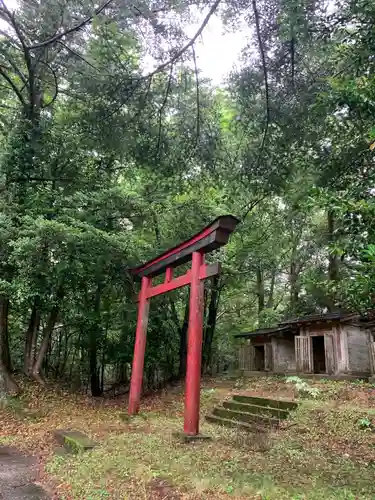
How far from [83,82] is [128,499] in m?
7.52

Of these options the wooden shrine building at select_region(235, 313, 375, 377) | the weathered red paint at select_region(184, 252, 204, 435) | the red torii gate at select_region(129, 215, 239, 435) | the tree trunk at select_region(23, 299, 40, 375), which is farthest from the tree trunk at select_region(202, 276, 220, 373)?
the weathered red paint at select_region(184, 252, 204, 435)

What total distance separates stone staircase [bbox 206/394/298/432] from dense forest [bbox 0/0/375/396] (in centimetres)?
300

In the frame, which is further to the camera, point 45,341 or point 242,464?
point 45,341

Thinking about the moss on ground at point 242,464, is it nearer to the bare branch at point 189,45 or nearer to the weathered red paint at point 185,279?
the weathered red paint at point 185,279

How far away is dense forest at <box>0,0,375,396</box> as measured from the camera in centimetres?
528

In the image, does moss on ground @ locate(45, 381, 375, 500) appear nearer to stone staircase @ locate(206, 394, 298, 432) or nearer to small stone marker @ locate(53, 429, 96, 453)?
small stone marker @ locate(53, 429, 96, 453)

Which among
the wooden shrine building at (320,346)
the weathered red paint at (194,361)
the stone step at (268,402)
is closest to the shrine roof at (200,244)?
the weathered red paint at (194,361)

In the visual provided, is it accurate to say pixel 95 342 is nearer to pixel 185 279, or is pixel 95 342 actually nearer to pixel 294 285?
pixel 185 279

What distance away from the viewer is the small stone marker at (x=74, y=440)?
20.8 ft

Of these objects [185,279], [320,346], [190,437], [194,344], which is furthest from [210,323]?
[190,437]

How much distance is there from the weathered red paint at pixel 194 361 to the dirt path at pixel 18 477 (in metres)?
2.63

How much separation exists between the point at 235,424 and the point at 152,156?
618 cm

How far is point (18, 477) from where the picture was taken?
536cm

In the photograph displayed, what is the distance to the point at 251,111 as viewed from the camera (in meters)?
7.28
